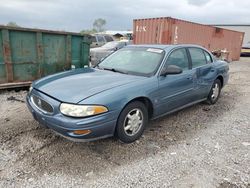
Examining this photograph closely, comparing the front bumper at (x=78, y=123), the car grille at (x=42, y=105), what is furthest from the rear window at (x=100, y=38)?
the front bumper at (x=78, y=123)

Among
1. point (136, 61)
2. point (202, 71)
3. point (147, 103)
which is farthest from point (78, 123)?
point (202, 71)

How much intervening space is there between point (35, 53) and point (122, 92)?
381 centimetres

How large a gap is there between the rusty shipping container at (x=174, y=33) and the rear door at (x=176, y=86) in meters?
7.20

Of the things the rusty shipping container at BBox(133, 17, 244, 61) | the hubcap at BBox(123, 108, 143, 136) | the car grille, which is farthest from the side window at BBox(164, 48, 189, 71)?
the rusty shipping container at BBox(133, 17, 244, 61)

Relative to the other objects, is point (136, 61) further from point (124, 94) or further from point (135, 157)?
point (135, 157)

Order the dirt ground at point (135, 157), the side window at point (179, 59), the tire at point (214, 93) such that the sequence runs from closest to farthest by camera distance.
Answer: the dirt ground at point (135, 157)
the side window at point (179, 59)
the tire at point (214, 93)

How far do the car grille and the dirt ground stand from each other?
0.58 m

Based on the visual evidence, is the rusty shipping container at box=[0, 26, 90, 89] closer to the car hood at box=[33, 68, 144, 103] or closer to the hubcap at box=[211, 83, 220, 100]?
the car hood at box=[33, 68, 144, 103]

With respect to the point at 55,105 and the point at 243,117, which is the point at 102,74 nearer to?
the point at 55,105

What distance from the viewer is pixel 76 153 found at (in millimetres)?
3133

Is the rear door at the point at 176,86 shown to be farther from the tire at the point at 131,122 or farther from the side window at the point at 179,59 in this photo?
the tire at the point at 131,122

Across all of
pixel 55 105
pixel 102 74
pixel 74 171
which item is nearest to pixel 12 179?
pixel 74 171

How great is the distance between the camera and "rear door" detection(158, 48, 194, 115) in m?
3.73

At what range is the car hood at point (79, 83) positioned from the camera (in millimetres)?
2912
